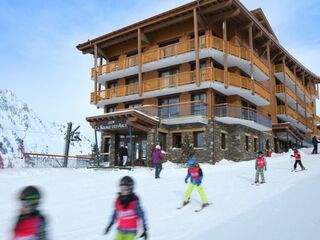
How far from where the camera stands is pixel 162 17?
81.9ft

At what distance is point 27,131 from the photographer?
92.7 m

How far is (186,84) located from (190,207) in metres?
14.7

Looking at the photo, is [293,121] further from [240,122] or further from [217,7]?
[217,7]

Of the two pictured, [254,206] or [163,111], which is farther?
[163,111]

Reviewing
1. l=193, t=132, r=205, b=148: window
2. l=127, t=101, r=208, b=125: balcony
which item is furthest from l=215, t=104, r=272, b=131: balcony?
l=193, t=132, r=205, b=148: window

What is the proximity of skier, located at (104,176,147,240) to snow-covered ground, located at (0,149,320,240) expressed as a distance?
2.23 m

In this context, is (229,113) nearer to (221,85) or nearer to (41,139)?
(221,85)

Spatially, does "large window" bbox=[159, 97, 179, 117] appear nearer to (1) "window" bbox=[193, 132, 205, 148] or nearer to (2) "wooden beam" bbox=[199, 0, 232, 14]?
(1) "window" bbox=[193, 132, 205, 148]

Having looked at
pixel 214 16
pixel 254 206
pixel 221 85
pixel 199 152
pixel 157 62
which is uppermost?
pixel 214 16

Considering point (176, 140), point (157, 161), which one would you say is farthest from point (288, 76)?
point (157, 161)

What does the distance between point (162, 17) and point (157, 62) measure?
325 centimetres

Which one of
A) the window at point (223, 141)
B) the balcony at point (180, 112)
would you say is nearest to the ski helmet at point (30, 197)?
the balcony at point (180, 112)

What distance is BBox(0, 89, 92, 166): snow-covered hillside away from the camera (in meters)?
80.1

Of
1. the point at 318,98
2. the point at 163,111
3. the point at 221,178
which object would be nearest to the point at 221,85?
the point at 163,111
